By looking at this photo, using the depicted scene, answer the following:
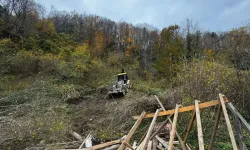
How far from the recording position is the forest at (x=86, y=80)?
714 centimetres

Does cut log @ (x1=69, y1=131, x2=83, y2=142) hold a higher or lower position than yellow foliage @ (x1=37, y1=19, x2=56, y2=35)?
lower

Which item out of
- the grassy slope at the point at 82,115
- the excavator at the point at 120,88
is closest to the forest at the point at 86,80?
the grassy slope at the point at 82,115

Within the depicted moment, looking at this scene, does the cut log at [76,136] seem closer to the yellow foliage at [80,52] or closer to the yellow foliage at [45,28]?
the yellow foliage at [80,52]

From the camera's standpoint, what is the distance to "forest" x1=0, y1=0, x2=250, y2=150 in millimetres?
7141

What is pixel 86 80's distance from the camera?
1642 centimetres

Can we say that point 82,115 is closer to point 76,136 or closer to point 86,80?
point 76,136

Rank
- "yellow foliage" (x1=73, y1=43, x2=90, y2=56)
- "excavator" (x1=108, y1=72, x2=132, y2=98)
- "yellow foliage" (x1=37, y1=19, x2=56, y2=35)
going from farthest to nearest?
"yellow foliage" (x1=37, y1=19, x2=56, y2=35) < "yellow foliage" (x1=73, y1=43, x2=90, y2=56) < "excavator" (x1=108, y1=72, x2=132, y2=98)

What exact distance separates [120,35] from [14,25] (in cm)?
1914

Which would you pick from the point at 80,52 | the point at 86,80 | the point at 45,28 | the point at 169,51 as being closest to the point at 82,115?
the point at 86,80

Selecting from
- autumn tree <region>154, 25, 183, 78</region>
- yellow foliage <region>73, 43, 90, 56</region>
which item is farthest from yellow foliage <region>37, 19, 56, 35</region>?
autumn tree <region>154, 25, 183, 78</region>

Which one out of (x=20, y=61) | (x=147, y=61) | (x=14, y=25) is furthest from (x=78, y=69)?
(x=147, y=61)

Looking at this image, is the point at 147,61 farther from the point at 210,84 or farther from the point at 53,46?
the point at 210,84

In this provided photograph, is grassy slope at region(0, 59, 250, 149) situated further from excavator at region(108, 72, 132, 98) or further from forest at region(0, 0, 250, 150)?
excavator at region(108, 72, 132, 98)

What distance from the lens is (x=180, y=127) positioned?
7.33 m
